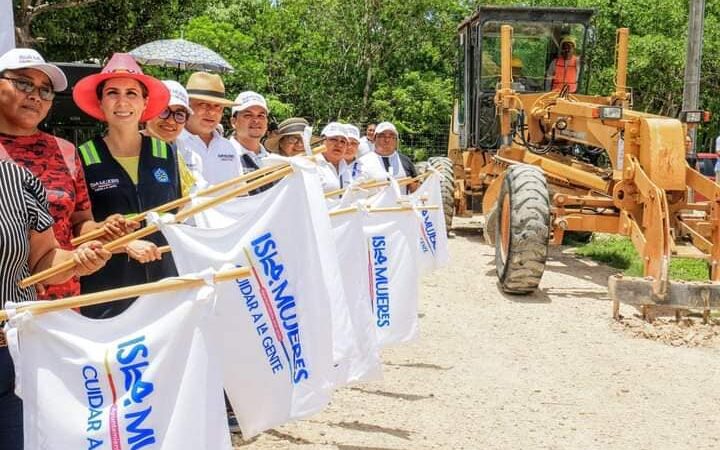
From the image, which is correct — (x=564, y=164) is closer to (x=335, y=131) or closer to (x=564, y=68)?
(x=564, y=68)

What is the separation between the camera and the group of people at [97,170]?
2.67 m

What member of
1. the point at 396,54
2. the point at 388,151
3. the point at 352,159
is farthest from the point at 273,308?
the point at 396,54

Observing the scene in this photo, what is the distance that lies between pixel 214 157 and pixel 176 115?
55 cm

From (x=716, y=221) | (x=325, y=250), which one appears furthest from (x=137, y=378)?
(x=716, y=221)

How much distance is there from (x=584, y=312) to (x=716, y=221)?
142cm

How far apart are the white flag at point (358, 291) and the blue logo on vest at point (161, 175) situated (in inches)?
51.5

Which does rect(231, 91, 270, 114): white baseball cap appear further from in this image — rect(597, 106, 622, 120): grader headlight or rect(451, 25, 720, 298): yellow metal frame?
rect(597, 106, 622, 120): grader headlight

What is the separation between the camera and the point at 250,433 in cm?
353

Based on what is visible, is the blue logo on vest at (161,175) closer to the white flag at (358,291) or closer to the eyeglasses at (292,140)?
the white flag at (358,291)

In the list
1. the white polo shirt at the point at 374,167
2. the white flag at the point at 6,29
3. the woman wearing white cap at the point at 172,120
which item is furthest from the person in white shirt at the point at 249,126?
the white polo shirt at the point at 374,167

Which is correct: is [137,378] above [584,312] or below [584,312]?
above

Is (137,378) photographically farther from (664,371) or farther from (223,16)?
(223,16)

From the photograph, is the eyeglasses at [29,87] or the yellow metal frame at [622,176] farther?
the yellow metal frame at [622,176]

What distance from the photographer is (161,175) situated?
3729 millimetres
